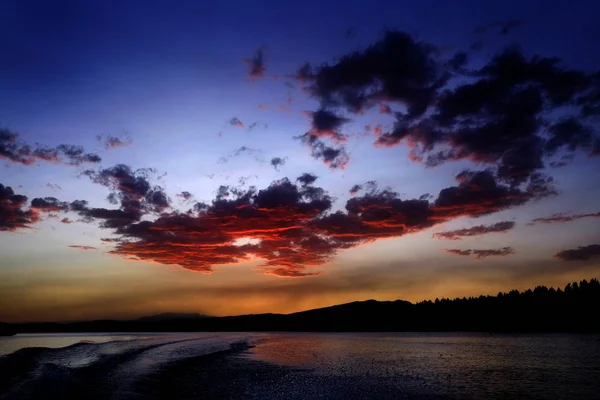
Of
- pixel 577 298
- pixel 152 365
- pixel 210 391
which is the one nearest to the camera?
pixel 210 391

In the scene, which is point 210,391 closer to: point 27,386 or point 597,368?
point 27,386

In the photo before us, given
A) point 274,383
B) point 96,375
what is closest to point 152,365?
point 96,375

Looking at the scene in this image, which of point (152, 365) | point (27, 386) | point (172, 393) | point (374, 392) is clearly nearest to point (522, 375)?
point (374, 392)

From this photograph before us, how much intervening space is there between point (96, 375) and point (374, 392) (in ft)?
80.7

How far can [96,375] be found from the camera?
117 feet

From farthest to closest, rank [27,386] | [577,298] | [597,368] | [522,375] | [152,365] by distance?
1. [577,298]
2. [152,365]
3. [597,368]
4. [522,375]
5. [27,386]

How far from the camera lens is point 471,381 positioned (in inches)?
1403

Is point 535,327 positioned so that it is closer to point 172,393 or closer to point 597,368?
point 597,368

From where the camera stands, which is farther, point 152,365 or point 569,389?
point 152,365

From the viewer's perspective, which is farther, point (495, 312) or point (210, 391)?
point (495, 312)

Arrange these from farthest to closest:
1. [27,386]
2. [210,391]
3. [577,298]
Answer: [577,298]
[210,391]
[27,386]

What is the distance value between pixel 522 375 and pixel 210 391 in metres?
30.3

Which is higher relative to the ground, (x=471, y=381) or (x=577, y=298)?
(x=577, y=298)

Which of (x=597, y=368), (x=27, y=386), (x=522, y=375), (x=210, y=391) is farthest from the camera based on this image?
→ (x=597, y=368)
